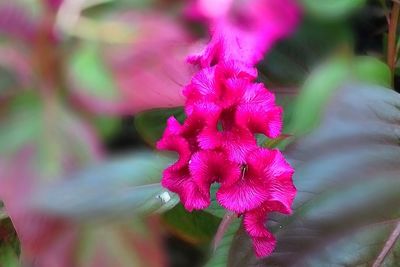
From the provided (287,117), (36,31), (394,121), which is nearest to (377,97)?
(394,121)

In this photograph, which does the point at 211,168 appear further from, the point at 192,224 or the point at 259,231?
the point at 192,224

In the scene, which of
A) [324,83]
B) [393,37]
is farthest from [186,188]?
[393,37]

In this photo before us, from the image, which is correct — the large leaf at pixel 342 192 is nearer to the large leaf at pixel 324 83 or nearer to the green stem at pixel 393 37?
the large leaf at pixel 324 83

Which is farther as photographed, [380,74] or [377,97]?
[380,74]

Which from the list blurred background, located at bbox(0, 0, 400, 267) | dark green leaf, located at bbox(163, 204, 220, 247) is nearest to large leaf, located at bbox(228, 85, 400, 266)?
blurred background, located at bbox(0, 0, 400, 267)

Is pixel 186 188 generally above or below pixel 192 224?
above

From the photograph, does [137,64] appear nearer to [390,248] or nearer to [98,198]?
[98,198]

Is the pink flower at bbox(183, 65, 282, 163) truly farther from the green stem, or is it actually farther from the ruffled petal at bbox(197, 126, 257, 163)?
the green stem
